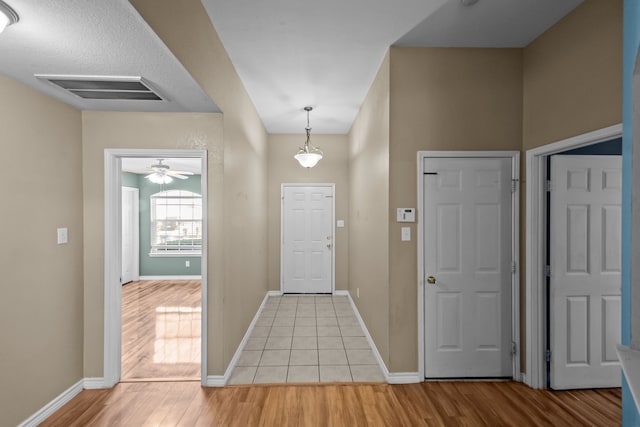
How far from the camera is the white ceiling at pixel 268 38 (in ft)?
4.70

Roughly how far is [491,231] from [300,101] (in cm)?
270

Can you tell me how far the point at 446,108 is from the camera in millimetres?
2689

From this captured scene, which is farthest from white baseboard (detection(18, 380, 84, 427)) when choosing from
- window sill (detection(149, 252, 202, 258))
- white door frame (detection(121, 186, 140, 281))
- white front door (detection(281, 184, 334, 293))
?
white door frame (detection(121, 186, 140, 281))

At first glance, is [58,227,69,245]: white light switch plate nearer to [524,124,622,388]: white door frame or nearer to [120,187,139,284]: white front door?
[524,124,622,388]: white door frame

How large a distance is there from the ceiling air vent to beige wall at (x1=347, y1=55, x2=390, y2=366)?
192 cm

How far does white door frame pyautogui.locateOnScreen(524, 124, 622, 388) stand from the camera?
2.55 m

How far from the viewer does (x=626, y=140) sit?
4.41 ft

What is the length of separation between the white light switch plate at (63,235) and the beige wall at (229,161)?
1098 millimetres

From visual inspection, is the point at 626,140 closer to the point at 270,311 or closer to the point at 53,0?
the point at 53,0

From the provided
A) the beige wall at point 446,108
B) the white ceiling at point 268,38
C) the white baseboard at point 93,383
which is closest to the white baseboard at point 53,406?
the white baseboard at point 93,383

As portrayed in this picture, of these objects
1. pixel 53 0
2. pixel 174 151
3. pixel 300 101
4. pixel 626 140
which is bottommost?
pixel 626 140

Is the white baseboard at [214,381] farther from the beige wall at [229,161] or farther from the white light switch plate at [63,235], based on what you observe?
the white light switch plate at [63,235]

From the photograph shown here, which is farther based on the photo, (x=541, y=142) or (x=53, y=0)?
(x=541, y=142)

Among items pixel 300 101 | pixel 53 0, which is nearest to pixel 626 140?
pixel 53 0
